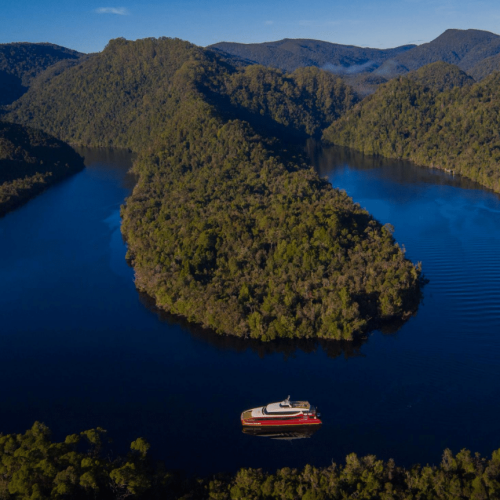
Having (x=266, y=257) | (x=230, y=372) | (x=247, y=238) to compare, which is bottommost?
(x=230, y=372)

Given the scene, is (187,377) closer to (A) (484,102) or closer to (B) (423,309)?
(B) (423,309)

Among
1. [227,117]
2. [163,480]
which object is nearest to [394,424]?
[163,480]

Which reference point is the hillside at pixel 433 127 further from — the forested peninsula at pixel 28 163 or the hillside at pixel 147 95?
the forested peninsula at pixel 28 163

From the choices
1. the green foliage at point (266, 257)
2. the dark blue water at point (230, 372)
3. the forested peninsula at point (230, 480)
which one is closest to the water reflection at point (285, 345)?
the dark blue water at point (230, 372)

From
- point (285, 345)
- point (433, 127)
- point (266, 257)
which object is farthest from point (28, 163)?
point (433, 127)

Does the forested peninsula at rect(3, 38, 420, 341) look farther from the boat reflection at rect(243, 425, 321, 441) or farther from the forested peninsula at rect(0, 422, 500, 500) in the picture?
the forested peninsula at rect(0, 422, 500, 500)

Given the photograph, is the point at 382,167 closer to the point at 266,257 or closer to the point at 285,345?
the point at 266,257

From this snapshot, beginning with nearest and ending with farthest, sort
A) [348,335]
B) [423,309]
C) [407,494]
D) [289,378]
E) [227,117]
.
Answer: [407,494] → [289,378] → [348,335] → [423,309] → [227,117]
